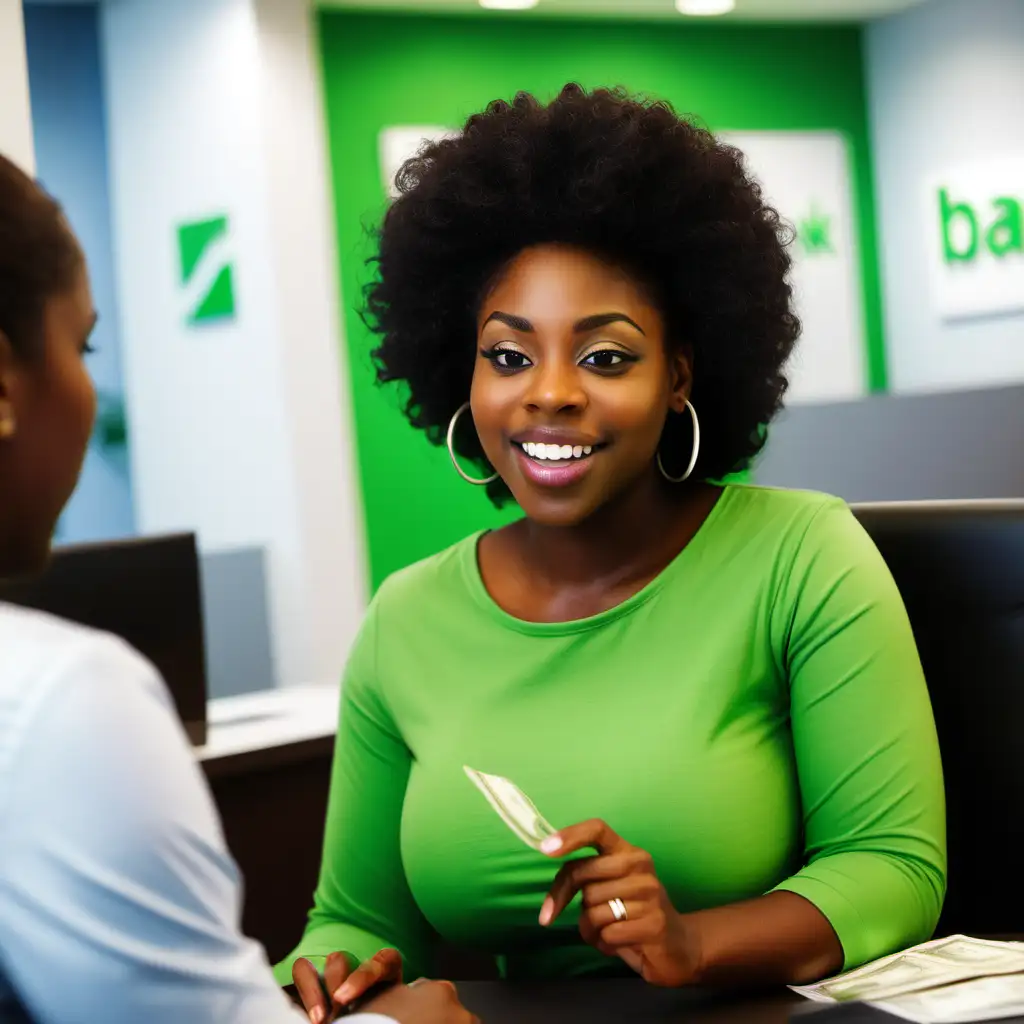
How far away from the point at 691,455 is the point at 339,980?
684mm

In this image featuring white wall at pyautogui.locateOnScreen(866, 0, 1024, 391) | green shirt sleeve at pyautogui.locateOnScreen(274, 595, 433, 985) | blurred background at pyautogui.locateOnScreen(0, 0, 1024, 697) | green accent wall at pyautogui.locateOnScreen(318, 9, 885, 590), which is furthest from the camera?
white wall at pyautogui.locateOnScreen(866, 0, 1024, 391)

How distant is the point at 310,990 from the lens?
1346 millimetres

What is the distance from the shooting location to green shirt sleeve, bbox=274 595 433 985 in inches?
61.8

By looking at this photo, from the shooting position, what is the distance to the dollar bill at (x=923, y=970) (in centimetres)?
116

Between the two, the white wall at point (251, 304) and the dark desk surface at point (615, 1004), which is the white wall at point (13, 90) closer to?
the dark desk surface at point (615, 1004)

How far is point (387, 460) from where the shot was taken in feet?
20.0

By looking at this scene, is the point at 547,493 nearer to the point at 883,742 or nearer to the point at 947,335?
the point at 883,742

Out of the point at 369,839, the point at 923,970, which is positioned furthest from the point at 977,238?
the point at 923,970

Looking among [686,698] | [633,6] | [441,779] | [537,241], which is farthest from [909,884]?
[633,6]

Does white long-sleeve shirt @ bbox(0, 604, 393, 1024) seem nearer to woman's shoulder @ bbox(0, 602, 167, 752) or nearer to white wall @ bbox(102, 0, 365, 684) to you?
woman's shoulder @ bbox(0, 602, 167, 752)

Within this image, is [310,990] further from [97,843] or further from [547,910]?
[97,843]

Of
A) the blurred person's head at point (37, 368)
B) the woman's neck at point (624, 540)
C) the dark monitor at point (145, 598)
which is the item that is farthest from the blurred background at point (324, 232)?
the blurred person's head at point (37, 368)

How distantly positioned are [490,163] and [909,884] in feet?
2.83

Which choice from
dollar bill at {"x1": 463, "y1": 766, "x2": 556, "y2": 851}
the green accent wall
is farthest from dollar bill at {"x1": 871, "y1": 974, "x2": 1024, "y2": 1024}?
the green accent wall
